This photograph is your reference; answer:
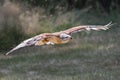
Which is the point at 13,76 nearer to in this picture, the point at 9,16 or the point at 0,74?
the point at 0,74

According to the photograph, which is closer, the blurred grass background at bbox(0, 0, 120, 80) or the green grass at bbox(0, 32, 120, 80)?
the green grass at bbox(0, 32, 120, 80)

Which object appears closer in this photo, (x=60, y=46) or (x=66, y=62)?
(x=66, y=62)

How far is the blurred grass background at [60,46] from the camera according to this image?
7.94 metres

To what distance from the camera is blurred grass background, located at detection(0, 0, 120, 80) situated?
7.94 meters

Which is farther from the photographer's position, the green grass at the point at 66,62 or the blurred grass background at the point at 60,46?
the blurred grass background at the point at 60,46

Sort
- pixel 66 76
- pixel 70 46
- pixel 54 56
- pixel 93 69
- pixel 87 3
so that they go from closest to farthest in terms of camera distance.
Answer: pixel 66 76 < pixel 93 69 < pixel 54 56 < pixel 70 46 < pixel 87 3

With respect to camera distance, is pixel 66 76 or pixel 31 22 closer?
pixel 66 76

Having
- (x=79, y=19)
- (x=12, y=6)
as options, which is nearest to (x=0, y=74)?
(x=12, y=6)

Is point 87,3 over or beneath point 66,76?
beneath

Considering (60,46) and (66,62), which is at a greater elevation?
(66,62)

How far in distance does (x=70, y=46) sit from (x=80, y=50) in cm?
48

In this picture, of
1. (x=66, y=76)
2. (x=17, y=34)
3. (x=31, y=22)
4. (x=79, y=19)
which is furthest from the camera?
(x=79, y=19)

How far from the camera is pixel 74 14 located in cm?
1396

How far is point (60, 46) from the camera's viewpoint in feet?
34.2
